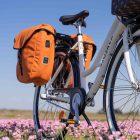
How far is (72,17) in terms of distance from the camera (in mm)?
7195

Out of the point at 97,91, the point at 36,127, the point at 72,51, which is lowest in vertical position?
the point at 36,127

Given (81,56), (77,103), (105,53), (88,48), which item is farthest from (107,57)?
(88,48)

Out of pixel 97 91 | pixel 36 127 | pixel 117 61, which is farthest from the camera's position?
pixel 36 127

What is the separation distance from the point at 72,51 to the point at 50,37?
1.85 ft

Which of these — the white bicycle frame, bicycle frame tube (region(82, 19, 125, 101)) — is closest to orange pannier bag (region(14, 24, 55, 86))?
the white bicycle frame

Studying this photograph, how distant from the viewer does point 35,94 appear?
328 inches

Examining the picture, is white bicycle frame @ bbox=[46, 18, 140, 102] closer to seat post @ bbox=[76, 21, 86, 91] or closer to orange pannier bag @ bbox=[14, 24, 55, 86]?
seat post @ bbox=[76, 21, 86, 91]

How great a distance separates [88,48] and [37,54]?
0.99 m

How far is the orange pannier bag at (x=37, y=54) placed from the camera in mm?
6770

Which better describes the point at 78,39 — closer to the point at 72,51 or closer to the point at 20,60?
the point at 72,51

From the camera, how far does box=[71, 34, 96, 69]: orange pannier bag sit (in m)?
7.42

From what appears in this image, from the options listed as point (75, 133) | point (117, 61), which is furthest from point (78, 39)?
point (117, 61)

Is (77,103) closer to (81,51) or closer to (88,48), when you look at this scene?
(81,51)

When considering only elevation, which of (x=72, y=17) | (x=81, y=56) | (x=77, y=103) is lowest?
(x=77, y=103)
